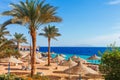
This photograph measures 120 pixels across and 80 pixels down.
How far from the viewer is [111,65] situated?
16672mm

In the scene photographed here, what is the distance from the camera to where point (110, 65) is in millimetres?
16719

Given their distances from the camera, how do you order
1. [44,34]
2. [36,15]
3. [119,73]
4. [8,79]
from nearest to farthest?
[119,73]
[8,79]
[36,15]
[44,34]

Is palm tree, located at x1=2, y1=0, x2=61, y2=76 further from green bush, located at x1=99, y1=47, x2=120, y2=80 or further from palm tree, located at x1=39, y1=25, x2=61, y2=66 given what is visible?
palm tree, located at x1=39, y1=25, x2=61, y2=66

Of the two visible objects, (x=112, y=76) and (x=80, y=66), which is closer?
(x=112, y=76)

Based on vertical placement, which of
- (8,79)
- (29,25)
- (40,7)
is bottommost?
(8,79)

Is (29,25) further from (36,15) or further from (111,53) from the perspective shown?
(111,53)

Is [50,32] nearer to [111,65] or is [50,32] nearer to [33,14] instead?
[33,14]

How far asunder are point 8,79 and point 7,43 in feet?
22.3

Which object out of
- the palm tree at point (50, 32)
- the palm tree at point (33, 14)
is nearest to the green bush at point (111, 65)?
the palm tree at point (33, 14)

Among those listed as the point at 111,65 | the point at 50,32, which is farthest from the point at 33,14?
the point at 50,32

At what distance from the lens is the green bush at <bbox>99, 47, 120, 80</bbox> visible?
648 inches

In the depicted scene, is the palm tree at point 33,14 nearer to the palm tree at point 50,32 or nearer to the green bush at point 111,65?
the green bush at point 111,65

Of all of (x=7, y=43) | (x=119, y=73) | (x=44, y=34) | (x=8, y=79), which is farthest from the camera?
(x=44, y=34)

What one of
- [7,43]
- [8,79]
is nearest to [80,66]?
[7,43]
